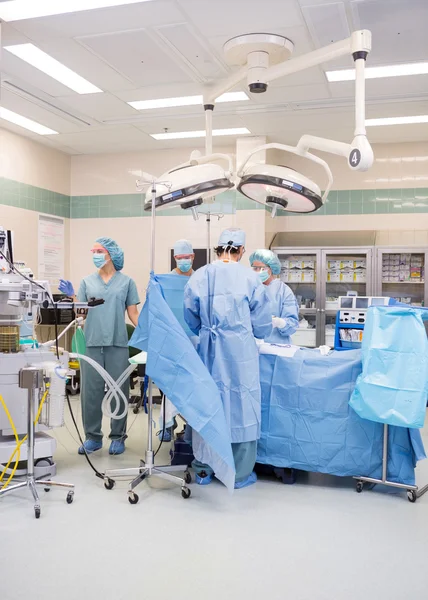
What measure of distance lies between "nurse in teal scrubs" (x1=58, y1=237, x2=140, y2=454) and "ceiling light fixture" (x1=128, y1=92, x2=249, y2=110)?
180cm

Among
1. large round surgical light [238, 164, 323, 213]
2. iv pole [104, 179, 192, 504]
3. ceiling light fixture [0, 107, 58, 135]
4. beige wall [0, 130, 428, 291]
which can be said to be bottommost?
iv pole [104, 179, 192, 504]

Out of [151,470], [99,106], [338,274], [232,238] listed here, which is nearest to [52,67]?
[99,106]

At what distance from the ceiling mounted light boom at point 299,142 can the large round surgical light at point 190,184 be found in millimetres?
146

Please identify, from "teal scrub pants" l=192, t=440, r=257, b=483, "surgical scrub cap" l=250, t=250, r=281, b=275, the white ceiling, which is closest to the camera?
"teal scrub pants" l=192, t=440, r=257, b=483

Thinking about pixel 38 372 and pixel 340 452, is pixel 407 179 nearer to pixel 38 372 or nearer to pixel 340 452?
pixel 340 452

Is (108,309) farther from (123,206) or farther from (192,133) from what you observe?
(123,206)

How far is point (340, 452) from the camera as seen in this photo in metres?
3.26

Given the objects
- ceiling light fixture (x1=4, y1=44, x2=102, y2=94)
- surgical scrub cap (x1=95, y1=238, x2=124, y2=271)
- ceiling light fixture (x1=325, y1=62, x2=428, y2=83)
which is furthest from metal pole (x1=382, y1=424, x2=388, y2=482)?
ceiling light fixture (x1=4, y1=44, x2=102, y2=94)

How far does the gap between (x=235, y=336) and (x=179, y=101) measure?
2.80m

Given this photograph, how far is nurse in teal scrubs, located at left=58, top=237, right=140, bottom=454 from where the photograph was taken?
3.93 m

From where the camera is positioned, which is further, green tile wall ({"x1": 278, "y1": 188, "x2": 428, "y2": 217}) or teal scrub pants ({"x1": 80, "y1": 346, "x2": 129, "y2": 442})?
green tile wall ({"x1": 278, "y1": 188, "x2": 428, "y2": 217})

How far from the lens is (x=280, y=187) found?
3.14 metres

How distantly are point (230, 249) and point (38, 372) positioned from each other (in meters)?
1.28

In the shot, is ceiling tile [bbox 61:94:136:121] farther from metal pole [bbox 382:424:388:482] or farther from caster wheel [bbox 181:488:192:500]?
metal pole [bbox 382:424:388:482]
